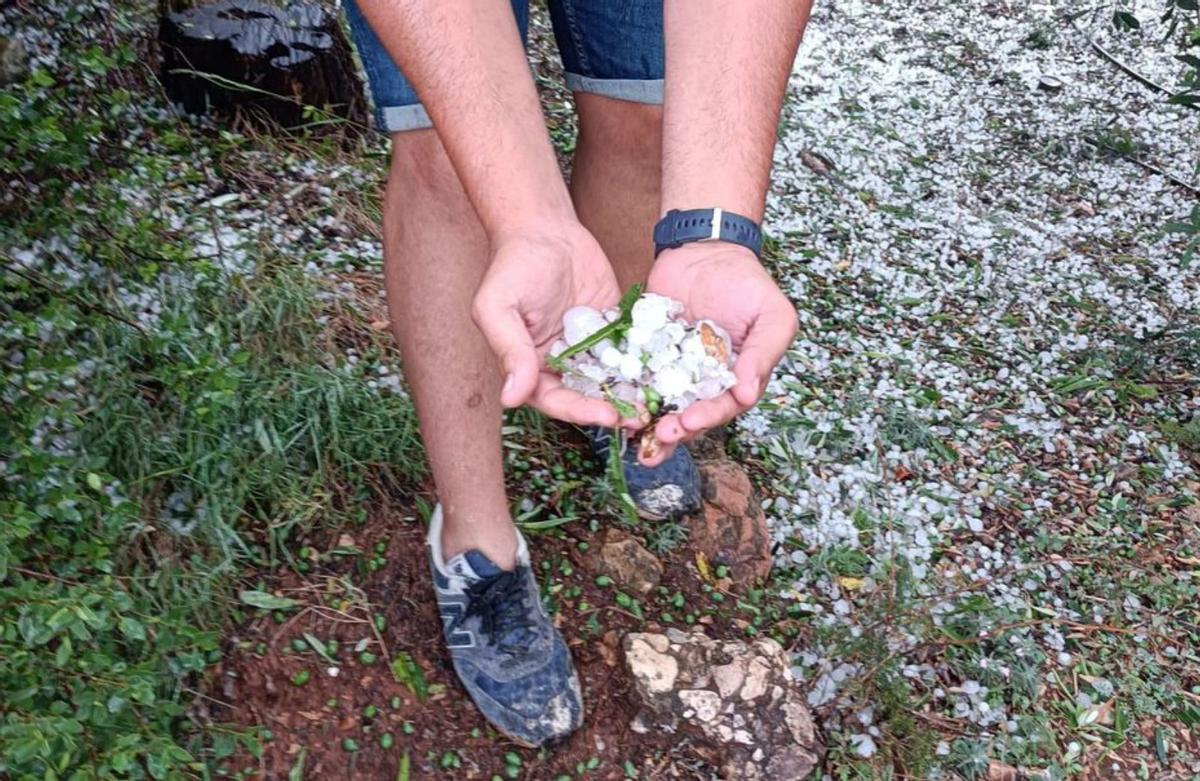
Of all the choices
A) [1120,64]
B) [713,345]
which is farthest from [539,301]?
[1120,64]

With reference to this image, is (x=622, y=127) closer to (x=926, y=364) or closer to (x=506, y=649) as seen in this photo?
(x=506, y=649)

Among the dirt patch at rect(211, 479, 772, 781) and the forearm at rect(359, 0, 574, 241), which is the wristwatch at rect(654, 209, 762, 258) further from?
the dirt patch at rect(211, 479, 772, 781)

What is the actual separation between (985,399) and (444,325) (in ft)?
5.30

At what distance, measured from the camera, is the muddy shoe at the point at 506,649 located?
1671mm

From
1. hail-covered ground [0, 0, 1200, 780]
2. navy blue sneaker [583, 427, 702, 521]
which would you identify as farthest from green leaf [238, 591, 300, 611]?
navy blue sneaker [583, 427, 702, 521]

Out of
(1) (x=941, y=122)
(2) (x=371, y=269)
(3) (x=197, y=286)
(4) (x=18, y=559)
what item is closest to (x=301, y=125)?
(2) (x=371, y=269)

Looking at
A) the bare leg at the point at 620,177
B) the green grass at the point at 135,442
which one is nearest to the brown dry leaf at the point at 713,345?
the bare leg at the point at 620,177

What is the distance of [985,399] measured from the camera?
2.62 m

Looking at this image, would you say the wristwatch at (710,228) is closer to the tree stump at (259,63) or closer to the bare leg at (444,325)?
the bare leg at (444,325)

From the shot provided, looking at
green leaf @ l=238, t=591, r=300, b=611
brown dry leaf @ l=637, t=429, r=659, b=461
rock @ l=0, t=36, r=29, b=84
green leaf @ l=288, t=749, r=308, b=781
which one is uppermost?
rock @ l=0, t=36, r=29, b=84

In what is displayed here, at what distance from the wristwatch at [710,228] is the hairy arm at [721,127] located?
0.03ft

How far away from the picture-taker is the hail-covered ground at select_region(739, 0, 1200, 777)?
1.96 m

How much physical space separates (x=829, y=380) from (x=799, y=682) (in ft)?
3.03

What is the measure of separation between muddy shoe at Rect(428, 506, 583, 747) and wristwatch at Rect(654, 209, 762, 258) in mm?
620
